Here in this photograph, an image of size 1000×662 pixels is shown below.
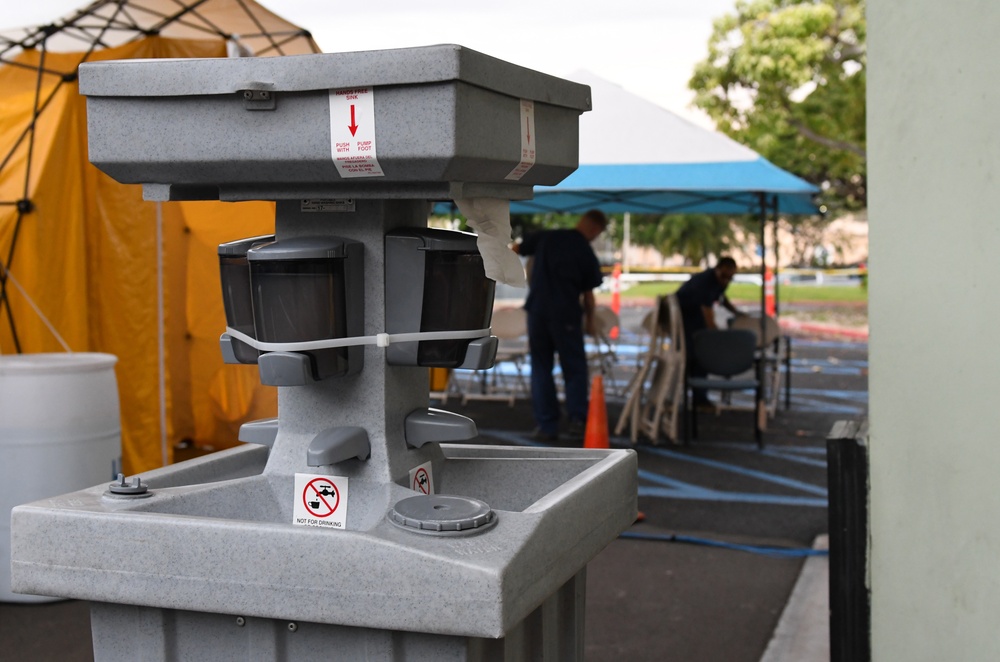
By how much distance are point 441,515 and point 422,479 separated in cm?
46

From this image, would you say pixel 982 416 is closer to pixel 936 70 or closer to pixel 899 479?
pixel 899 479

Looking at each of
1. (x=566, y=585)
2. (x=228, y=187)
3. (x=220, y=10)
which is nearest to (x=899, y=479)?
(x=566, y=585)

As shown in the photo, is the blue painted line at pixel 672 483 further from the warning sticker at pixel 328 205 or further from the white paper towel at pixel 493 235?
the warning sticker at pixel 328 205

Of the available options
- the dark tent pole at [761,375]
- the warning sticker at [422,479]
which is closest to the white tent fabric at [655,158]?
the dark tent pole at [761,375]

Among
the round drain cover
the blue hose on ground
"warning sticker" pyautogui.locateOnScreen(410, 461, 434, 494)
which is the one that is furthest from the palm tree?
the round drain cover

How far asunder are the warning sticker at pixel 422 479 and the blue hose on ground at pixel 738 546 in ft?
11.6

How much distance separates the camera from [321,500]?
2.27 m

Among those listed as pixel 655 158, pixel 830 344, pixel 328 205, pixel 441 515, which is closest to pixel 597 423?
pixel 655 158

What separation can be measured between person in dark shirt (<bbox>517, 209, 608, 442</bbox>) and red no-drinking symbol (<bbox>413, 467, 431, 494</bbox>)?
6243mm

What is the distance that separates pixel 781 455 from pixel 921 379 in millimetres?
5920

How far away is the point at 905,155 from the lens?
2.74 meters

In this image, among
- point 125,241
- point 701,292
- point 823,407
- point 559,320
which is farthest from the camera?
point 823,407

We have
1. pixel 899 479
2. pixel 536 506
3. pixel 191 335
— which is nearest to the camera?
pixel 536 506

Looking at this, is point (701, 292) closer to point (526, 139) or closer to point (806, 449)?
point (806, 449)
